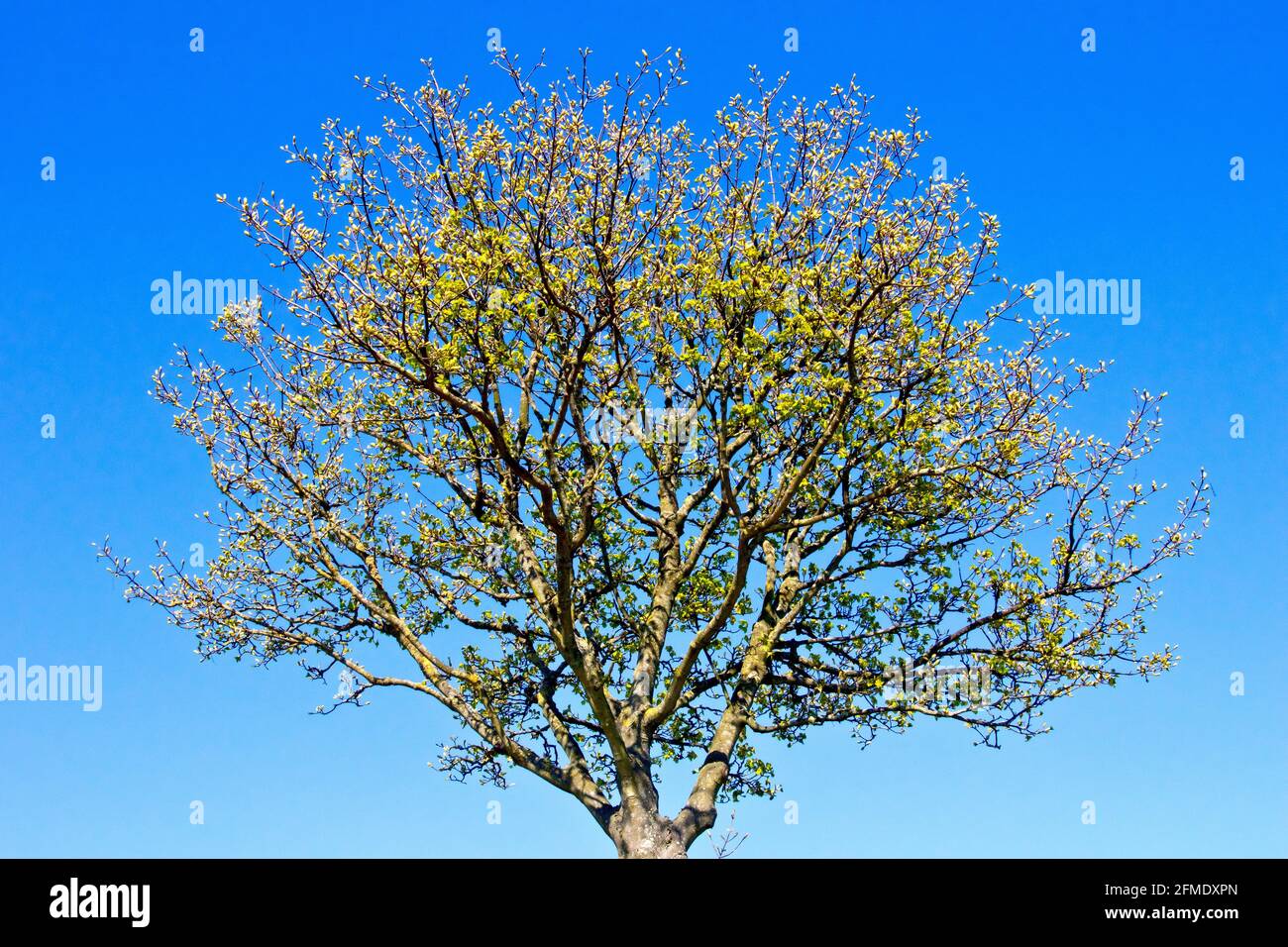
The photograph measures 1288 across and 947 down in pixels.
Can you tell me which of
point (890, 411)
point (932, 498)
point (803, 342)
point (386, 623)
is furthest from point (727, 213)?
point (386, 623)

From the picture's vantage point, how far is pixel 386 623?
73.9 feet

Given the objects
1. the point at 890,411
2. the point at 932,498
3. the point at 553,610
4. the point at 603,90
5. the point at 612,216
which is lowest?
the point at 553,610

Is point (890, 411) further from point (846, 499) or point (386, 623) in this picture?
point (386, 623)

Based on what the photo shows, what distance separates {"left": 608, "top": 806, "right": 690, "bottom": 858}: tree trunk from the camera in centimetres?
1969

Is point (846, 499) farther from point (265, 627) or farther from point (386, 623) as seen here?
point (265, 627)

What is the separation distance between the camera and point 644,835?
1986cm

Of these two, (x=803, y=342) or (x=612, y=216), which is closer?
(x=612, y=216)

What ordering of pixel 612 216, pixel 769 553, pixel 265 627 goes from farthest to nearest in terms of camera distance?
pixel 769 553 < pixel 265 627 < pixel 612 216

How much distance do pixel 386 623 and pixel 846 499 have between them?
872 centimetres

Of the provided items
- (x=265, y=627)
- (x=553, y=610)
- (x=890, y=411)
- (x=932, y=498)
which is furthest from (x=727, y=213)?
(x=265, y=627)

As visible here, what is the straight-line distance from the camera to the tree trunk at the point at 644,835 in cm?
1969

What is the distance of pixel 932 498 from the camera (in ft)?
69.4

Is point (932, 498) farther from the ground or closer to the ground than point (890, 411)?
closer to the ground

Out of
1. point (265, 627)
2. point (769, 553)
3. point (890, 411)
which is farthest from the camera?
point (769, 553)
